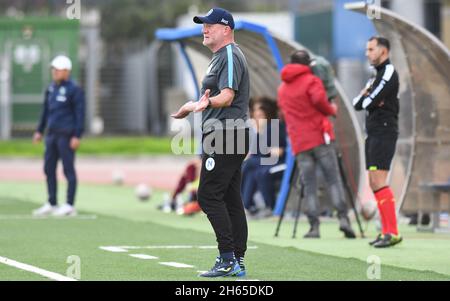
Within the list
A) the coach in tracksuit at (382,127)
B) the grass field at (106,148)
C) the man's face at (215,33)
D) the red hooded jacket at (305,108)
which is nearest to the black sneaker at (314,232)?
the red hooded jacket at (305,108)

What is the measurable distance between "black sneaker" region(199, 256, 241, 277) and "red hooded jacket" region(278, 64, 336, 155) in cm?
479

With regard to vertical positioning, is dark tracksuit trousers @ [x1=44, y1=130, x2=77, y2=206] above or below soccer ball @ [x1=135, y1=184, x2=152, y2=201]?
above

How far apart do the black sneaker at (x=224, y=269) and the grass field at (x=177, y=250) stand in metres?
0.14

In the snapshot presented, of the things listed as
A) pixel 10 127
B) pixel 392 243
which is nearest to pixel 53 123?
pixel 392 243

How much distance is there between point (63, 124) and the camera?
18719mm

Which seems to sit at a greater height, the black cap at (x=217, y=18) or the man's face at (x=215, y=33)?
the black cap at (x=217, y=18)

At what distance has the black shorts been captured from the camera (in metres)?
14.1

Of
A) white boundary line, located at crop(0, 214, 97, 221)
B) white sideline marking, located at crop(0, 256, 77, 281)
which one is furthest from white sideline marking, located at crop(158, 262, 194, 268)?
white boundary line, located at crop(0, 214, 97, 221)

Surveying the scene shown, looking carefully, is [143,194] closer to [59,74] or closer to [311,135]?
[59,74]

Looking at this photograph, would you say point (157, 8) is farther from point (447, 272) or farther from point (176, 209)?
point (447, 272)

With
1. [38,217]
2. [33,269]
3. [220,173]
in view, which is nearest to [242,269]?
[220,173]

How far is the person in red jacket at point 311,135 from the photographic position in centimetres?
1552

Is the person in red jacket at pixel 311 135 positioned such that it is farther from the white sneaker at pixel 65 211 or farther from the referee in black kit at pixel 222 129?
the referee in black kit at pixel 222 129

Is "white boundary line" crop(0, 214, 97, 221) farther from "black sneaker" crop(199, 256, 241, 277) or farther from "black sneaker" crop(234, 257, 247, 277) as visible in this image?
"black sneaker" crop(199, 256, 241, 277)
